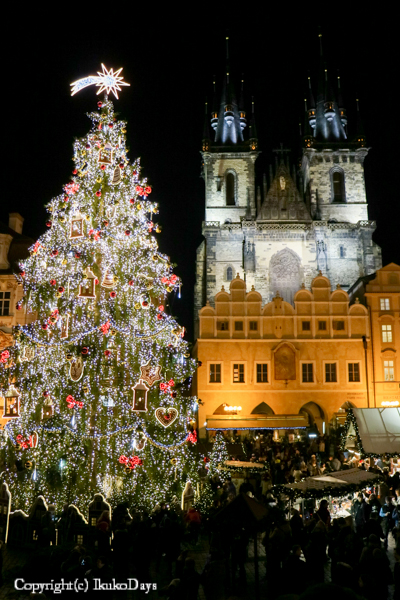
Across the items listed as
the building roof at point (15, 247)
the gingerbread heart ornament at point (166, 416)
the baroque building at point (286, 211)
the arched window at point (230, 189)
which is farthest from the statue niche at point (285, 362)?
the arched window at point (230, 189)

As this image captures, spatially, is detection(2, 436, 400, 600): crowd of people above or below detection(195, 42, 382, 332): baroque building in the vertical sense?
below

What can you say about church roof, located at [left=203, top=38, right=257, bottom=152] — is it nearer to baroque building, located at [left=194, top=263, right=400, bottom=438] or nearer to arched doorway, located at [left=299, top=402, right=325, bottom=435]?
baroque building, located at [left=194, top=263, right=400, bottom=438]

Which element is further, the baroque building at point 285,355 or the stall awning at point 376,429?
the baroque building at point 285,355

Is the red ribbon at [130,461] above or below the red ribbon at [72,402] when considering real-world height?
below

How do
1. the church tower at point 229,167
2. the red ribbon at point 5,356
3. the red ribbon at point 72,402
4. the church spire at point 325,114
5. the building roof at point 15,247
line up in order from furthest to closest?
the church spire at point 325,114
the church tower at point 229,167
the building roof at point 15,247
the red ribbon at point 5,356
the red ribbon at point 72,402

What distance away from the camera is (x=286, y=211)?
2016 inches

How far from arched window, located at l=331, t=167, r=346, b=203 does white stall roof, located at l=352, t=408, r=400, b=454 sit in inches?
1214

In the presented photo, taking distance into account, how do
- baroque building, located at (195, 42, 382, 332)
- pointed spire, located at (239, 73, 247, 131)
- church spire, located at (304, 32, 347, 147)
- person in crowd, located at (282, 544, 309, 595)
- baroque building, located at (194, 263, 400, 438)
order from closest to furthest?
1. person in crowd, located at (282, 544, 309, 595)
2. baroque building, located at (194, 263, 400, 438)
3. baroque building, located at (195, 42, 382, 332)
4. church spire, located at (304, 32, 347, 147)
5. pointed spire, located at (239, 73, 247, 131)

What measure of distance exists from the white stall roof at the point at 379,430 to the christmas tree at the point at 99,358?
8387mm

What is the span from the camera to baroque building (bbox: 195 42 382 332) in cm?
4928

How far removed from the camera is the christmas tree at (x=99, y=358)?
1606 cm

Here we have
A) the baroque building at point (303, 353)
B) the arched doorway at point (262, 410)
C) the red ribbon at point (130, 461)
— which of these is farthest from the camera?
the baroque building at point (303, 353)

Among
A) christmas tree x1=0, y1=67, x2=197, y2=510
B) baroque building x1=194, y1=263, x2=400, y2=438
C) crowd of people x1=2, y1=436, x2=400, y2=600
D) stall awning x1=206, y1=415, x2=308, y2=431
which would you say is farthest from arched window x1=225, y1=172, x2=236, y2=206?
crowd of people x1=2, y1=436, x2=400, y2=600

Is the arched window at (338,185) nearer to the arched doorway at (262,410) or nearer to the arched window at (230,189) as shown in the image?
the arched window at (230,189)
